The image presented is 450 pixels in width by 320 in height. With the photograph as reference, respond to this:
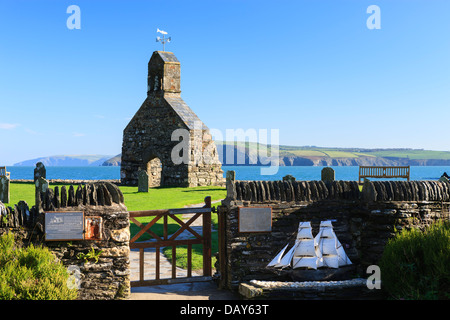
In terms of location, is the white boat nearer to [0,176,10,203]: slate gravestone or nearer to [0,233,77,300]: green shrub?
[0,233,77,300]: green shrub

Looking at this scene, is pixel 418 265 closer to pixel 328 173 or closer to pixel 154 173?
pixel 328 173

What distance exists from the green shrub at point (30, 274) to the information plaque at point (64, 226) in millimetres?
289

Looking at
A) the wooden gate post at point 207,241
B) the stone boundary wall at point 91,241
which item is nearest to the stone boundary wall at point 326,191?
the wooden gate post at point 207,241

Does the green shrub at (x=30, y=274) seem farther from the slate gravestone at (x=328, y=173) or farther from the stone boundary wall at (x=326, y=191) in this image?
the slate gravestone at (x=328, y=173)

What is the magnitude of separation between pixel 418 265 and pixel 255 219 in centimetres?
268

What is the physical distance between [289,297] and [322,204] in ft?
6.17

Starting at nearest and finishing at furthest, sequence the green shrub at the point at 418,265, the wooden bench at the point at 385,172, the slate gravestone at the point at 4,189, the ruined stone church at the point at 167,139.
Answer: the green shrub at the point at 418,265 < the slate gravestone at the point at 4,189 < the wooden bench at the point at 385,172 < the ruined stone church at the point at 167,139

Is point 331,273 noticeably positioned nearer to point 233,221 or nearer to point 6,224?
point 233,221

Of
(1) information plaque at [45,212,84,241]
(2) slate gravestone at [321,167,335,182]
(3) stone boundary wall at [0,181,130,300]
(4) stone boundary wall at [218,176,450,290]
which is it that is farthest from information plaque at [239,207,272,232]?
(2) slate gravestone at [321,167,335,182]

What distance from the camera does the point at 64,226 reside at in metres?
7.00

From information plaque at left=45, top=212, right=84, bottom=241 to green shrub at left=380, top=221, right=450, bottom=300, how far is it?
4.96 meters

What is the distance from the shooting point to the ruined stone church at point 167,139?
92.2 ft

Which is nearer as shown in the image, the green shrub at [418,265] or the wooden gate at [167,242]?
the green shrub at [418,265]

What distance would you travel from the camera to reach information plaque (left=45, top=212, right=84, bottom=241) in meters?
6.96
